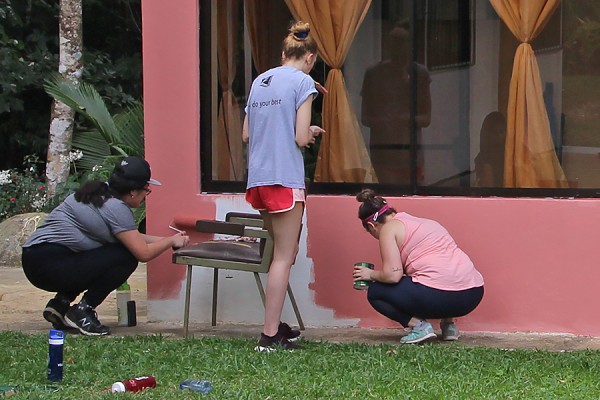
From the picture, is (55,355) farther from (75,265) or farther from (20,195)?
(20,195)

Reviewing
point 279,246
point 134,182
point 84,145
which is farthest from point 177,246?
point 84,145

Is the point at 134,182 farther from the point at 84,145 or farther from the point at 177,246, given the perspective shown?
the point at 84,145

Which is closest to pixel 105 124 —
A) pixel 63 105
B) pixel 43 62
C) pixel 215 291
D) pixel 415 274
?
pixel 215 291

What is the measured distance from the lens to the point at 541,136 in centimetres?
664

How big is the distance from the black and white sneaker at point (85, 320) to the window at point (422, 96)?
106cm

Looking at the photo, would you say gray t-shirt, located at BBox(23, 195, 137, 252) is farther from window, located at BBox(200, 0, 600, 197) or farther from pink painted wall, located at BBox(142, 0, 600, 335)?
window, located at BBox(200, 0, 600, 197)

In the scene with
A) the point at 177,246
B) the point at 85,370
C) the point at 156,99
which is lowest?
the point at 85,370

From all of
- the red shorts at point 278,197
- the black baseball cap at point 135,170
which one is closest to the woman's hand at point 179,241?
the black baseball cap at point 135,170

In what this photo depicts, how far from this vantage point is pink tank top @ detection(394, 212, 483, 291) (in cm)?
601

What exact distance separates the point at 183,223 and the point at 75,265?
0.75 m

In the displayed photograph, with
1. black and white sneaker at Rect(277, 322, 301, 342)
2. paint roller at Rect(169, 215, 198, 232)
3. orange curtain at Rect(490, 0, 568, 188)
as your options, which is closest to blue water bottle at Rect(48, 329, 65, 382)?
black and white sneaker at Rect(277, 322, 301, 342)

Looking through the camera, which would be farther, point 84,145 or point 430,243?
point 84,145

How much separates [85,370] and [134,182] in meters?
1.39

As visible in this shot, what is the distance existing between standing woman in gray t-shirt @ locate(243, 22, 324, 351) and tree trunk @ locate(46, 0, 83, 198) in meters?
6.17
